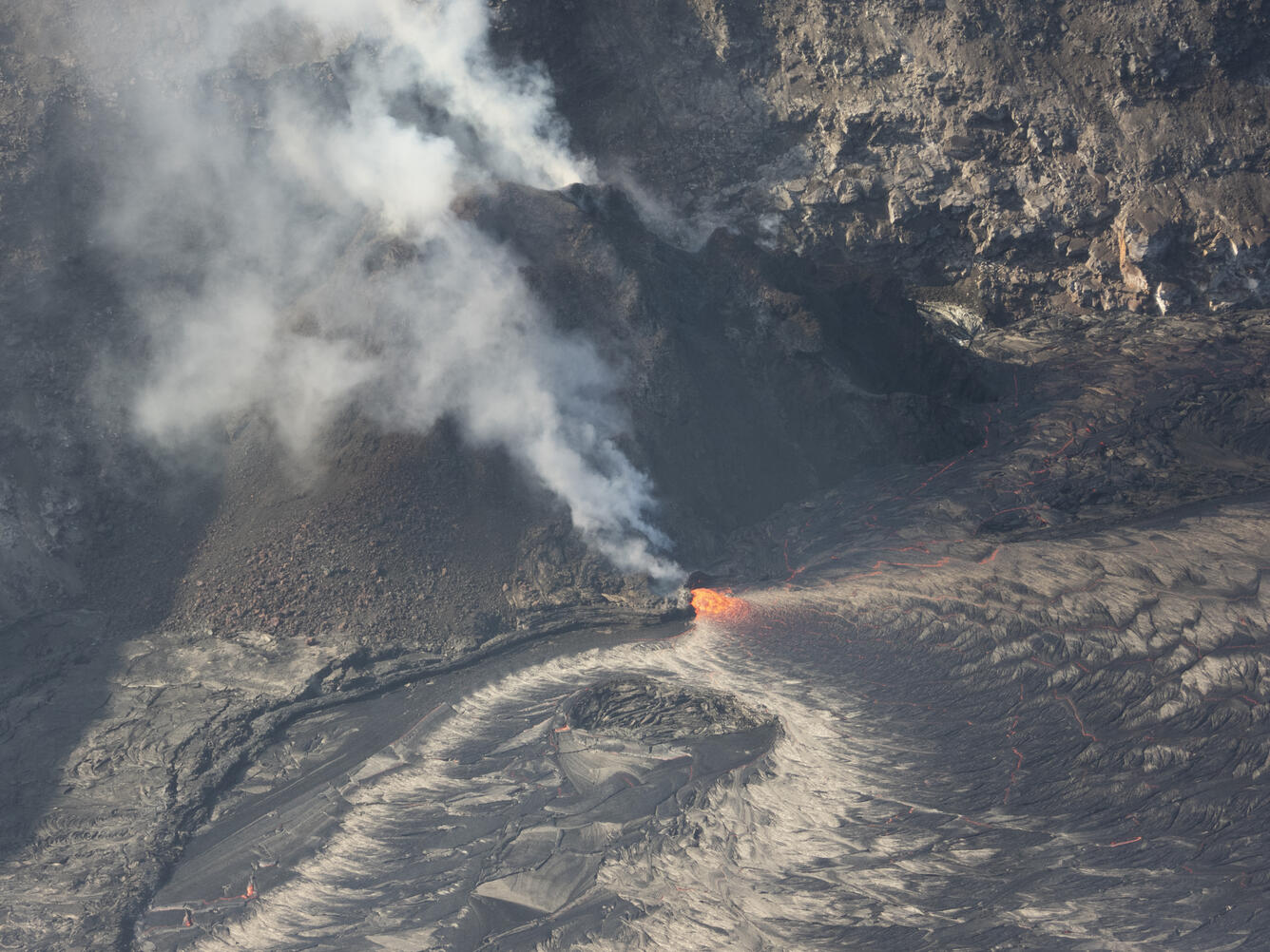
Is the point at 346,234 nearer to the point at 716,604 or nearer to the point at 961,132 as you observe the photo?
the point at 716,604

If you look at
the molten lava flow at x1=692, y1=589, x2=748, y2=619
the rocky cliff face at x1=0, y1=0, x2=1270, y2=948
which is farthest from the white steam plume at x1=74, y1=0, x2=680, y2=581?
the molten lava flow at x1=692, y1=589, x2=748, y2=619

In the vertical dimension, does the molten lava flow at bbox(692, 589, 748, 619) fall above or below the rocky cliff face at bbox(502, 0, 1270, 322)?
below

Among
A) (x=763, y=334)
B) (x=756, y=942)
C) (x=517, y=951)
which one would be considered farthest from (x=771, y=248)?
(x=517, y=951)

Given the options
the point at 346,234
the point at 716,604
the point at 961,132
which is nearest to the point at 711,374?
the point at 716,604

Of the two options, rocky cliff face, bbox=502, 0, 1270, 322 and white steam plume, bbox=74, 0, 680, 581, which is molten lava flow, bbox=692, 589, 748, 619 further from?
rocky cliff face, bbox=502, 0, 1270, 322

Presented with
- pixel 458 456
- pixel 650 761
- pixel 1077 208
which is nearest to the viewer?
pixel 650 761

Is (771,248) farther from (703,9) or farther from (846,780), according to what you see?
(846,780)
